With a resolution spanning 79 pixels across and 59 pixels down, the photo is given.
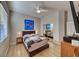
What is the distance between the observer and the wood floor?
5.98 feet

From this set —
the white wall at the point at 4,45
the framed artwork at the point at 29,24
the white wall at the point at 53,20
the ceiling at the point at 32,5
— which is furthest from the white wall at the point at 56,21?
the white wall at the point at 4,45

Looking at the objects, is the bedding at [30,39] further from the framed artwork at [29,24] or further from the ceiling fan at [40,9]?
the ceiling fan at [40,9]

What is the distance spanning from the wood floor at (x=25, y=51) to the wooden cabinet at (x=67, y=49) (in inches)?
3.6

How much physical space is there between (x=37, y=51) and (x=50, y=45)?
28cm

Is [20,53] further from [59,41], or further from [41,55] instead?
[59,41]

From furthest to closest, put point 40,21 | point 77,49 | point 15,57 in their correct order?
point 40,21, point 15,57, point 77,49

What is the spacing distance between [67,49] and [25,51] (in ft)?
2.53

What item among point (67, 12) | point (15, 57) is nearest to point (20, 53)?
point (15, 57)

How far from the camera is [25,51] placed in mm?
1911

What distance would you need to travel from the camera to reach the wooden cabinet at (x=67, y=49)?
1739 mm

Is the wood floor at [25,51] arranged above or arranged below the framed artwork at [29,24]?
below

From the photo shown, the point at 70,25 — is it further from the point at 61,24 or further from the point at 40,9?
the point at 40,9

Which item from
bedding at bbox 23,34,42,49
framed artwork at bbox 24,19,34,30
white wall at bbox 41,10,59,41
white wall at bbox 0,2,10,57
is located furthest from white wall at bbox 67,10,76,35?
white wall at bbox 0,2,10,57

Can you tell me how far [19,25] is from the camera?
200 cm
